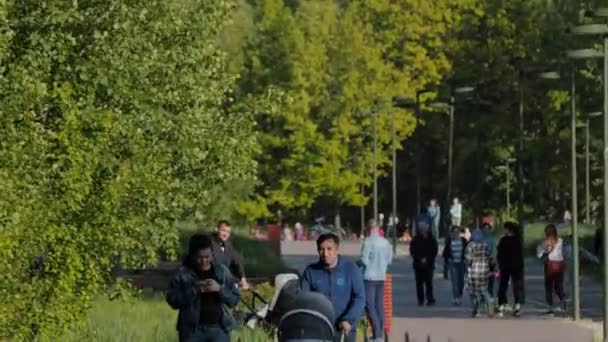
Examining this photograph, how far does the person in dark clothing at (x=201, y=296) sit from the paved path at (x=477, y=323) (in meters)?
6.92

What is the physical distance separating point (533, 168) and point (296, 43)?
745 inches

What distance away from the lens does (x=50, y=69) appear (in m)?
26.5

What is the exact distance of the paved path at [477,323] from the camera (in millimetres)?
30844

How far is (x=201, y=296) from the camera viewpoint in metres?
16.6

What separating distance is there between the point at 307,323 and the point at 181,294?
6.57 ft

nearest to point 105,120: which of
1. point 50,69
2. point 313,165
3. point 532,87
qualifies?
point 50,69

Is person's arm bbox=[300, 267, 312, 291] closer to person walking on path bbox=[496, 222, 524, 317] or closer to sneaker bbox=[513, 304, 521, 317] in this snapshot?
person walking on path bbox=[496, 222, 524, 317]

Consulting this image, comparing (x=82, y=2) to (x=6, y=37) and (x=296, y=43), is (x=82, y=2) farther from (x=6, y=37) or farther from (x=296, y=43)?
(x=296, y=43)

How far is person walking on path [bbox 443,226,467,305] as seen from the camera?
40625mm

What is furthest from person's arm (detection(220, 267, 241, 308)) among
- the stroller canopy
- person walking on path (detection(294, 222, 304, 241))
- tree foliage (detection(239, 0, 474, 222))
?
person walking on path (detection(294, 222, 304, 241))

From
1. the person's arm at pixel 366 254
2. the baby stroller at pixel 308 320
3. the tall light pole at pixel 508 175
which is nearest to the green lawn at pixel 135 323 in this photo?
the person's arm at pixel 366 254

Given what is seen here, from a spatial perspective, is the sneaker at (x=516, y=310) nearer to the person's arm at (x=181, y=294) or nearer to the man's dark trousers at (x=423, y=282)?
the man's dark trousers at (x=423, y=282)

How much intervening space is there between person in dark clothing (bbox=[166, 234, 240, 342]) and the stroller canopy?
1.65 meters

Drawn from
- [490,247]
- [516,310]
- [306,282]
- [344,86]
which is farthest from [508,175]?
[306,282]
